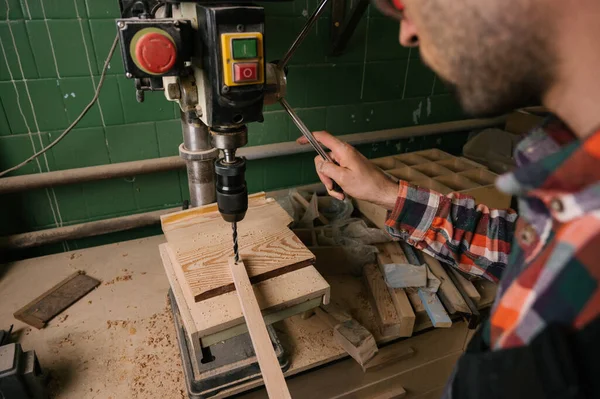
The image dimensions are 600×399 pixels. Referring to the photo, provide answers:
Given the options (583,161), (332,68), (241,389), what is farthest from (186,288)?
(332,68)

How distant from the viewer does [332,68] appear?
1.45m

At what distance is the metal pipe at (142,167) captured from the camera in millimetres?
1203

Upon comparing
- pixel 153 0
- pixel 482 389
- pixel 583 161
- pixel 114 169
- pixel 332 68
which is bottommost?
pixel 114 169

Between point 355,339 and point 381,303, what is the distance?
0.47ft

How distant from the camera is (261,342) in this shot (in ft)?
2.35

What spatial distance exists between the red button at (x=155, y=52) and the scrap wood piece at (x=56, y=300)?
76cm

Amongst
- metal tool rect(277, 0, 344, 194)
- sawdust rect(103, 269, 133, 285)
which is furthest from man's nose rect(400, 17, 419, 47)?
sawdust rect(103, 269, 133, 285)

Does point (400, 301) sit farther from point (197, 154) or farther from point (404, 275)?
point (197, 154)

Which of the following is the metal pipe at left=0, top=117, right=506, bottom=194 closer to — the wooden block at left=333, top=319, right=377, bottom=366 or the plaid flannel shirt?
the wooden block at left=333, top=319, right=377, bottom=366

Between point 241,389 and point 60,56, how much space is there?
103 centimetres

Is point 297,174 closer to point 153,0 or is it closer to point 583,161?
point 153,0

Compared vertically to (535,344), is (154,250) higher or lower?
lower

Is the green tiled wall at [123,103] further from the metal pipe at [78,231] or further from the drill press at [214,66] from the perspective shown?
the drill press at [214,66]

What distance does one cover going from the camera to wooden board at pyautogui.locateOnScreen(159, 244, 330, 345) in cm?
72
